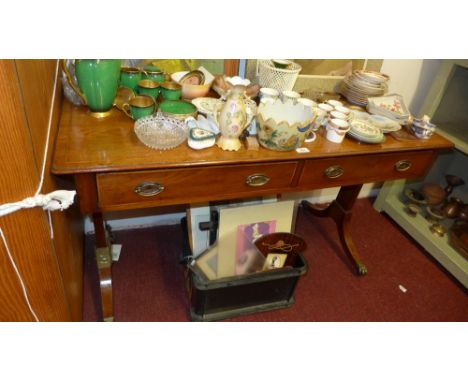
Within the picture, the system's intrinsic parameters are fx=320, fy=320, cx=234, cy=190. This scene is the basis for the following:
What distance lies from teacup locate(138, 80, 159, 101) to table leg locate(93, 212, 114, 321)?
499mm

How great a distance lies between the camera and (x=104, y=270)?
1.26 meters

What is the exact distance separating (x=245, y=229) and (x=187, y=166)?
0.61 meters

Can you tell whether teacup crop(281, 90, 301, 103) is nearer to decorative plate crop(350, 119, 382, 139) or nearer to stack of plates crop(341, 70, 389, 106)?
decorative plate crop(350, 119, 382, 139)

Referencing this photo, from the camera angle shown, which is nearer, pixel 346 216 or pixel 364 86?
pixel 364 86

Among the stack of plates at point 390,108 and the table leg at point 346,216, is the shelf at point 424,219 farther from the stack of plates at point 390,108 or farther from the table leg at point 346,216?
the stack of plates at point 390,108

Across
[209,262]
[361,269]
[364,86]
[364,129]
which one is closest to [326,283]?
[361,269]

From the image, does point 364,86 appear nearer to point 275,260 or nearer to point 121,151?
point 275,260

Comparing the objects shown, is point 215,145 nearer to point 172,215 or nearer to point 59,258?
point 59,258

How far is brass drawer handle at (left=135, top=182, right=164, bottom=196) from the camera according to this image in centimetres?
89

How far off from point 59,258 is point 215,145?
21.0 inches

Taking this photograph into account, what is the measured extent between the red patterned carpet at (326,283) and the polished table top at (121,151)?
740 millimetres

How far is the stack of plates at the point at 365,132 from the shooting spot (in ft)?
3.55

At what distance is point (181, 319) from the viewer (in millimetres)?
1310

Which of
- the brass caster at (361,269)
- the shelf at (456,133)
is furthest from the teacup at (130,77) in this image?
the shelf at (456,133)
